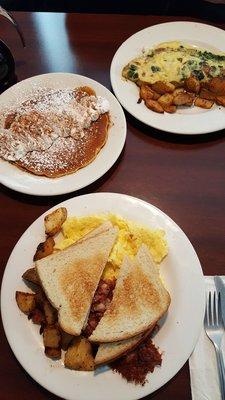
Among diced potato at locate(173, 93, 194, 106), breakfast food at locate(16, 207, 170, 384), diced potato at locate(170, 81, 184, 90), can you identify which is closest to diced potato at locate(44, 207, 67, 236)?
breakfast food at locate(16, 207, 170, 384)

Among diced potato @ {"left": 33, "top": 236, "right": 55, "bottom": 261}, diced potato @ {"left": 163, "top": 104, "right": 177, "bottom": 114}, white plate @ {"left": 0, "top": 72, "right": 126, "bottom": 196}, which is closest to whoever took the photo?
diced potato @ {"left": 33, "top": 236, "right": 55, "bottom": 261}

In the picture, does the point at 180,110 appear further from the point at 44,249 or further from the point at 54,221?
the point at 44,249

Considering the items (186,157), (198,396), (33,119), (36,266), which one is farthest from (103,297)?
(33,119)

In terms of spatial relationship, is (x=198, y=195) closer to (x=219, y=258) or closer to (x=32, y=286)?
(x=219, y=258)

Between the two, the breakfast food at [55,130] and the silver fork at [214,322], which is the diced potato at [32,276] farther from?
the silver fork at [214,322]

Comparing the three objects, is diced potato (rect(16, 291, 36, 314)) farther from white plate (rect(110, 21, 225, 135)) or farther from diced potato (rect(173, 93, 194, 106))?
diced potato (rect(173, 93, 194, 106))

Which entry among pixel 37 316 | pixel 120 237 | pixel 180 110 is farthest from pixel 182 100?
pixel 37 316

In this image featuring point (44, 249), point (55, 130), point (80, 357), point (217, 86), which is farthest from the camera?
point (217, 86)
